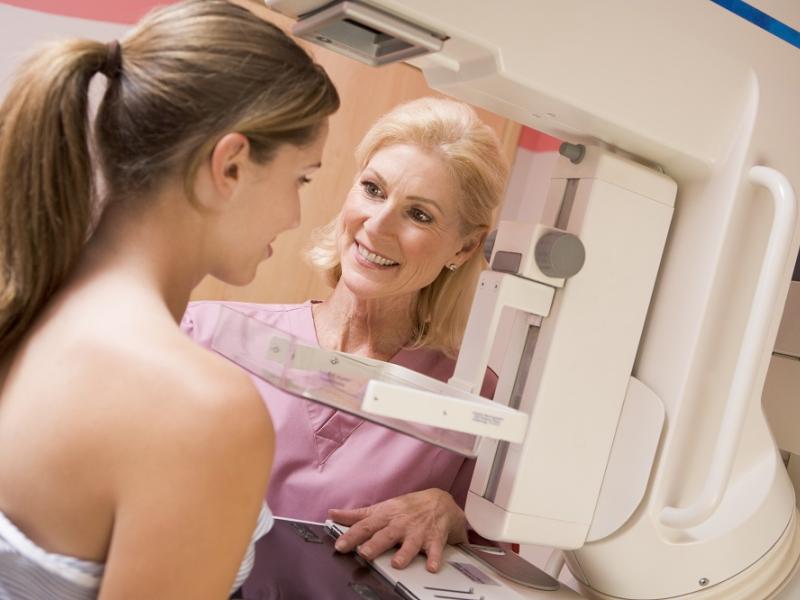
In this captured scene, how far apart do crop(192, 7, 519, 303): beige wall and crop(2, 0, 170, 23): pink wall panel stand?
540mm

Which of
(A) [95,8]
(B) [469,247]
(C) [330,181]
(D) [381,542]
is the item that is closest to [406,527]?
(D) [381,542]

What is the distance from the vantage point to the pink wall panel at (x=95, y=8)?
2518 mm

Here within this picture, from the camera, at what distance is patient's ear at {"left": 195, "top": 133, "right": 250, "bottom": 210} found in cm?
103

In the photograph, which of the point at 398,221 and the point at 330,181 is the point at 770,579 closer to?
the point at 398,221

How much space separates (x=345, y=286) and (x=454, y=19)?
103 cm

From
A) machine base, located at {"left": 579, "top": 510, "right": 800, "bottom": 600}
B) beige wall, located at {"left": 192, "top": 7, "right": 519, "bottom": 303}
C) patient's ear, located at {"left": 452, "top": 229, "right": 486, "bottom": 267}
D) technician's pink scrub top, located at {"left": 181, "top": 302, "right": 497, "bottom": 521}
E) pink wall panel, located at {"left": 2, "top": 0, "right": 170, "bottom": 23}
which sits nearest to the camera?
machine base, located at {"left": 579, "top": 510, "right": 800, "bottom": 600}

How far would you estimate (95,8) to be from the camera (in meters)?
2.57

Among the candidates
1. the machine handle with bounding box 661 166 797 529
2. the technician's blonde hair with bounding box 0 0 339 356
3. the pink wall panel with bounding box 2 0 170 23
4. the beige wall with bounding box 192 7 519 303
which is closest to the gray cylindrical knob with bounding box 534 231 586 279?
the machine handle with bounding box 661 166 797 529

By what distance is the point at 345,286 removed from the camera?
2002mm

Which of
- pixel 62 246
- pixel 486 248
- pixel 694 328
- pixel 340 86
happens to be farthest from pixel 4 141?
pixel 340 86

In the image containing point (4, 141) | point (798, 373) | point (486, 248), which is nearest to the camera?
point (4, 141)

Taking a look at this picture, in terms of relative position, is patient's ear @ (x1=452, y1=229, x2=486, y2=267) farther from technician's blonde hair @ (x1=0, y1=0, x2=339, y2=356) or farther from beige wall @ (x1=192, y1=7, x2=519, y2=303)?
technician's blonde hair @ (x1=0, y1=0, x2=339, y2=356)

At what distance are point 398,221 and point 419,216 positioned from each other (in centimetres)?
5

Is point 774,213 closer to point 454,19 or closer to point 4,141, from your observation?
point 454,19
